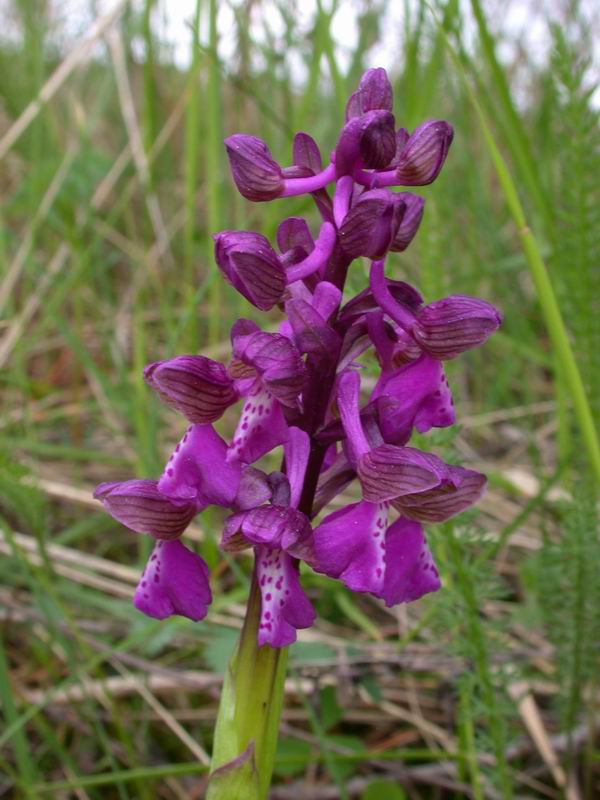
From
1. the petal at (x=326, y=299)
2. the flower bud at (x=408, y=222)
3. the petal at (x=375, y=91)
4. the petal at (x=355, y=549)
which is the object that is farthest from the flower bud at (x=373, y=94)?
the petal at (x=355, y=549)

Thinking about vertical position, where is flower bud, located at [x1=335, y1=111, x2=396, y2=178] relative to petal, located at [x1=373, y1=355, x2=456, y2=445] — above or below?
above

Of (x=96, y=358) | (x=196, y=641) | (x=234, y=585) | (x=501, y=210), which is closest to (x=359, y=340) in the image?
(x=196, y=641)

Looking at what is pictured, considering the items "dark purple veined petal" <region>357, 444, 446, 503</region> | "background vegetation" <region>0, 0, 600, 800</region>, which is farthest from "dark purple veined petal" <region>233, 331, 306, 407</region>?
"background vegetation" <region>0, 0, 600, 800</region>

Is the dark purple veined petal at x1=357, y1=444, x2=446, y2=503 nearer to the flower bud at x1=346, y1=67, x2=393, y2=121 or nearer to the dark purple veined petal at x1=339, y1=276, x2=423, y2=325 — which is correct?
the dark purple veined petal at x1=339, y1=276, x2=423, y2=325

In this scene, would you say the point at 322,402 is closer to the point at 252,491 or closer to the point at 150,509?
the point at 252,491

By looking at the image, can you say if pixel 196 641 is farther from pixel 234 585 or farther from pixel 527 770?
pixel 527 770
